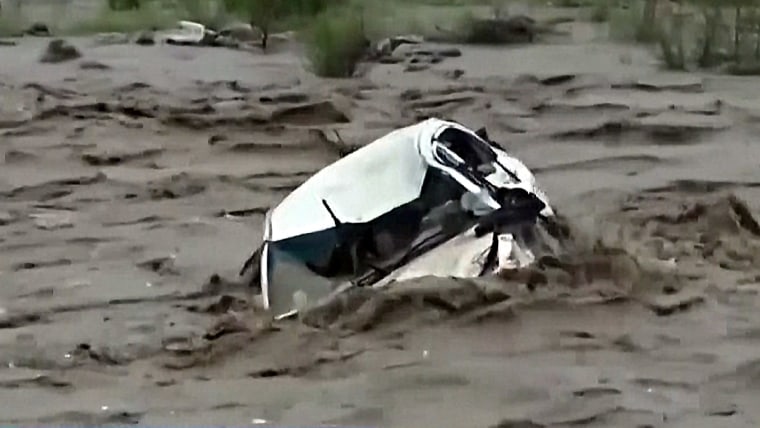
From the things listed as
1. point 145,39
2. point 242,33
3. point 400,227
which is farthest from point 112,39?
point 400,227

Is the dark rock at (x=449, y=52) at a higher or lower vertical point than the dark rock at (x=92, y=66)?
lower

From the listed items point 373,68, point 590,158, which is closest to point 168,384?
point 590,158

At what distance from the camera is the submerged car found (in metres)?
3.96

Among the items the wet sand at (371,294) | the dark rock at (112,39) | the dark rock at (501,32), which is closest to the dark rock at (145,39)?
the dark rock at (112,39)

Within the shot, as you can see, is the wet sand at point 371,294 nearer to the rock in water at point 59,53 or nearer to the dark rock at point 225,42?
the rock in water at point 59,53

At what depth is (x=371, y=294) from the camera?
386 centimetres

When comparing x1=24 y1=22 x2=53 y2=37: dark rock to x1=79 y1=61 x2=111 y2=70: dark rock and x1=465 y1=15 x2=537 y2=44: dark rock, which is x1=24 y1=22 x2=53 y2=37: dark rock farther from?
x1=465 y1=15 x2=537 y2=44: dark rock

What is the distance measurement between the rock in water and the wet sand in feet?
2.22

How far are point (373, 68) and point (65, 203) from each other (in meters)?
3.20

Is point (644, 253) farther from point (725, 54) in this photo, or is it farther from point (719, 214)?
point (725, 54)

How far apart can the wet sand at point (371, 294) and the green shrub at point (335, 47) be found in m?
0.23

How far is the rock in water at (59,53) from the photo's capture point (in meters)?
8.71

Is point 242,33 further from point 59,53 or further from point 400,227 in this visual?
point 400,227

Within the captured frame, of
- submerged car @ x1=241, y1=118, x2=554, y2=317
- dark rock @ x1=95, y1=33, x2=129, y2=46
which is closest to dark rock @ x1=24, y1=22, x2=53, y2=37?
dark rock @ x1=95, y1=33, x2=129, y2=46
